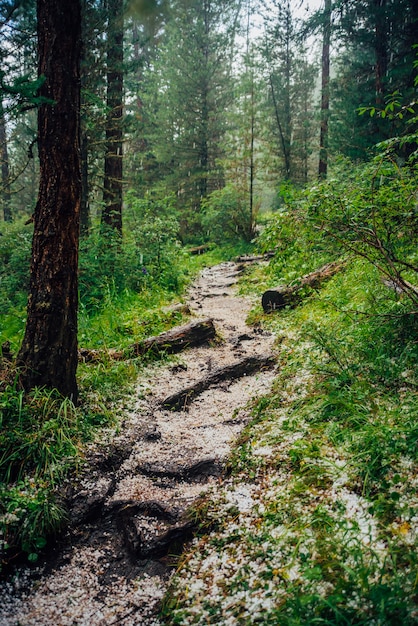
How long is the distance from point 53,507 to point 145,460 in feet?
2.99

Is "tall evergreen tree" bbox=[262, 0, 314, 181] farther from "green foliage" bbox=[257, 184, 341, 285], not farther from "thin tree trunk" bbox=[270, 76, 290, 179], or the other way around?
"green foliage" bbox=[257, 184, 341, 285]

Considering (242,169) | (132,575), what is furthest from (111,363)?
(242,169)

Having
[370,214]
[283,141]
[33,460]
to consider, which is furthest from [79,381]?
[283,141]

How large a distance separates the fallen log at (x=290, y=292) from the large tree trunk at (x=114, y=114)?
399 cm

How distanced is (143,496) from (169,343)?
112 inches

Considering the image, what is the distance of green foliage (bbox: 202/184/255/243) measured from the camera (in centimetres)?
1645

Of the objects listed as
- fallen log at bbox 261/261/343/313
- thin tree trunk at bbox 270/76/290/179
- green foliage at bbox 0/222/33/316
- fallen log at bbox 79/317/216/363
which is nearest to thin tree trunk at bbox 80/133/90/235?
green foliage at bbox 0/222/33/316

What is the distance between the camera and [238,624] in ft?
6.22

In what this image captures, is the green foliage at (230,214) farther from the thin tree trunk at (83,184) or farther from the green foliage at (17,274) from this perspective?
the green foliage at (17,274)

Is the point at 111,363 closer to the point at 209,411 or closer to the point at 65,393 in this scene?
the point at 65,393

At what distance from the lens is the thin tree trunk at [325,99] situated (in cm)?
1180

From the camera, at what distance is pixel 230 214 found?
16484mm

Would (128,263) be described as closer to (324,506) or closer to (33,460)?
(33,460)

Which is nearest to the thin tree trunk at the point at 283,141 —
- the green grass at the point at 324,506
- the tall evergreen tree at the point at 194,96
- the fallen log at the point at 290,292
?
the tall evergreen tree at the point at 194,96
